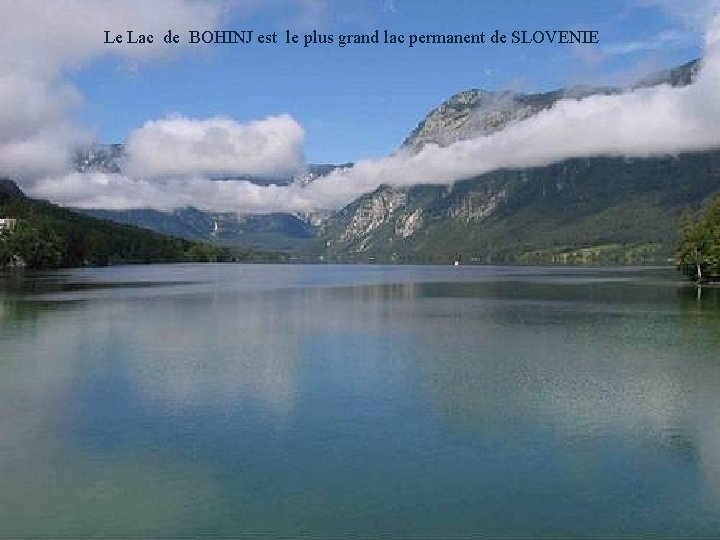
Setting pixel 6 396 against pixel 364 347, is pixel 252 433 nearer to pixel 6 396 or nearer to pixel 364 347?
pixel 6 396

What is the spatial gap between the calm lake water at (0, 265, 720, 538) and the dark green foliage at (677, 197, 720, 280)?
57317mm

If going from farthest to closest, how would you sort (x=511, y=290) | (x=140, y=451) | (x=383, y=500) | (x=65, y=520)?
(x=511, y=290) < (x=140, y=451) < (x=383, y=500) < (x=65, y=520)

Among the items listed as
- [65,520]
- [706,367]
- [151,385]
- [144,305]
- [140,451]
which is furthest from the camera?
[144,305]

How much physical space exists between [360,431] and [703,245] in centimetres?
10825

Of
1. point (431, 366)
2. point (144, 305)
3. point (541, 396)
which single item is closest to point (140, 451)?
point (541, 396)

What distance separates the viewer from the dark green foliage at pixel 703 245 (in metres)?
121

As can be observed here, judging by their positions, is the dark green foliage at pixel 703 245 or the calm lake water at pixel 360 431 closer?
the calm lake water at pixel 360 431

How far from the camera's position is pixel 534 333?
2611 inches

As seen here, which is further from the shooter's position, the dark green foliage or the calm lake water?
the dark green foliage

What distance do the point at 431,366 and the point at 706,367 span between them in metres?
17.5

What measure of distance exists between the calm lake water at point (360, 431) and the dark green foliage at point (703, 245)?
57317 mm

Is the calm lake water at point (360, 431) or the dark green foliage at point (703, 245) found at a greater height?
the dark green foliage at point (703, 245)

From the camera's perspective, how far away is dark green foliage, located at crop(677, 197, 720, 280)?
120688 mm

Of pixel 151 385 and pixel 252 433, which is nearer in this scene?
pixel 252 433
